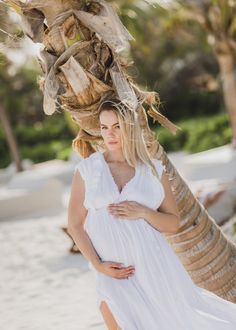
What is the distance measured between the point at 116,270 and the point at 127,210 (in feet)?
1.02

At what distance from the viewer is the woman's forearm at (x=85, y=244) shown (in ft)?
11.4

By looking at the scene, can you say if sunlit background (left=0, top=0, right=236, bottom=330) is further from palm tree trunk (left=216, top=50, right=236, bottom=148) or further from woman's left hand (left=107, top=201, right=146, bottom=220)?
woman's left hand (left=107, top=201, right=146, bottom=220)

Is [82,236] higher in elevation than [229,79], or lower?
higher

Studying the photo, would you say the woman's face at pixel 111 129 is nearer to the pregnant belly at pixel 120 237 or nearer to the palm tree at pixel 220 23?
the pregnant belly at pixel 120 237

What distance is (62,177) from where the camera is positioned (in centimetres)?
1955

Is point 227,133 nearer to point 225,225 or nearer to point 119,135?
point 225,225

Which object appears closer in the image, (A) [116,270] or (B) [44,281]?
(A) [116,270]

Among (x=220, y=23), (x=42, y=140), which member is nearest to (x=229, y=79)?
(x=220, y=23)

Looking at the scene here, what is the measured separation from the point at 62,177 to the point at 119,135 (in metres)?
16.0

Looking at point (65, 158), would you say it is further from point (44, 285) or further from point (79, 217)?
point (79, 217)

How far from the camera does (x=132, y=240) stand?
3.46 meters

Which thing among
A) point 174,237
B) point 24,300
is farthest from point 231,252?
point 24,300

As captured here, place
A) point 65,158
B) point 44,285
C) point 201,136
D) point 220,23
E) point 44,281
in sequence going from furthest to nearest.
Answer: point 65,158
point 201,136
point 220,23
point 44,281
point 44,285

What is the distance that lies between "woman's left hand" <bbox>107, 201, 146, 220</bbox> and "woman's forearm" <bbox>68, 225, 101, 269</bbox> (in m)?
0.20
